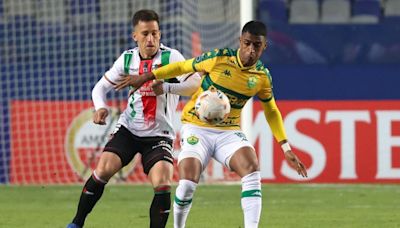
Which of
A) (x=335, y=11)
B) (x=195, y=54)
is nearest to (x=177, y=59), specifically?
(x=195, y=54)

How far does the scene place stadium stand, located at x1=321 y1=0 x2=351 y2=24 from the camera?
18359 mm

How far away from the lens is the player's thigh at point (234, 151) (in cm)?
804

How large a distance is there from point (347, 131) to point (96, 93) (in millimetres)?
7470

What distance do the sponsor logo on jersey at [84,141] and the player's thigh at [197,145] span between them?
6994 mm

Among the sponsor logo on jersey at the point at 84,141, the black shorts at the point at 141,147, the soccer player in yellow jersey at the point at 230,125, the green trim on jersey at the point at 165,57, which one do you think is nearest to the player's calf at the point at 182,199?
the soccer player in yellow jersey at the point at 230,125

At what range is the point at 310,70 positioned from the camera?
52.3 feet

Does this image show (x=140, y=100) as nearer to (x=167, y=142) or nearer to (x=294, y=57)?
(x=167, y=142)

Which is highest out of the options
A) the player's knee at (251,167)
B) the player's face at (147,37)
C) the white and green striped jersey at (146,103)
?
the player's face at (147,37)

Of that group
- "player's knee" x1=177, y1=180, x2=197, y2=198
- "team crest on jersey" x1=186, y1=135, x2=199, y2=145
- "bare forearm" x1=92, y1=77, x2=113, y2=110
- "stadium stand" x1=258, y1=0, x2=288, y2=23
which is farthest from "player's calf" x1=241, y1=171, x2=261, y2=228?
"stadium stand" x1=258, y1=0, x2=288, y2=23

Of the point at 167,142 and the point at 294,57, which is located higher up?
the point at 167,142

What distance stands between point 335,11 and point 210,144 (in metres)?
10.6

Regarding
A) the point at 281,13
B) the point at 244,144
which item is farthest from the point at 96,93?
the point at 281,13

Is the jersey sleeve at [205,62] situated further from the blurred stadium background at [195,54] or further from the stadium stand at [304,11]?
the stadium stand at [304,11]

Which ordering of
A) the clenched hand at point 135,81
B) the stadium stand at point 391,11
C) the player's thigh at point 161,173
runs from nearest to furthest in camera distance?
the clenched hand at point 135,81 < the player's thigh at point 161,173 < the stadium stand at point 391,11
